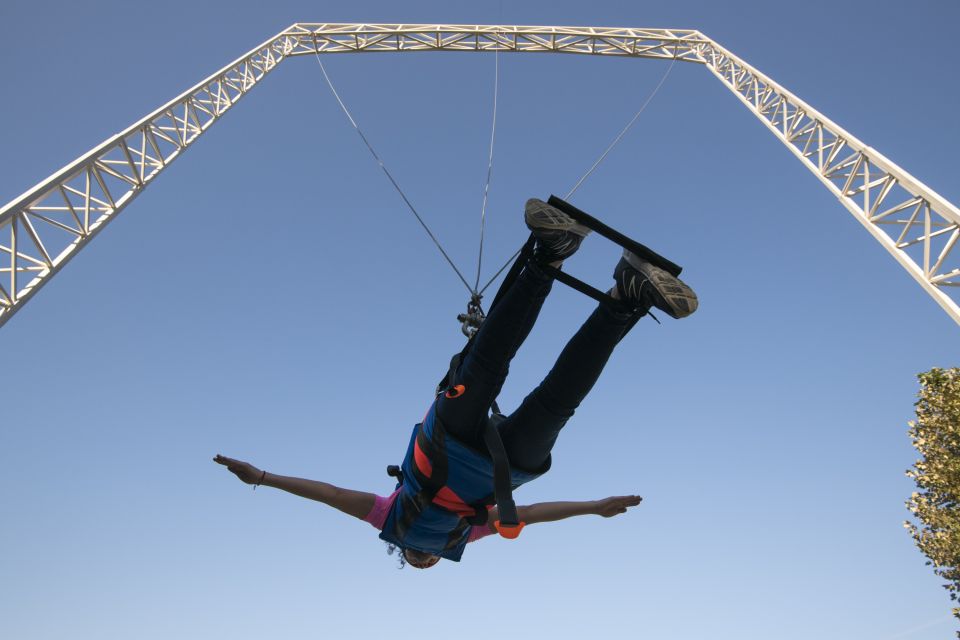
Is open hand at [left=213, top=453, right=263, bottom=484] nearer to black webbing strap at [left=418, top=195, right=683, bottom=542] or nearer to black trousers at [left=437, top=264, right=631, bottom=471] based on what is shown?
black trousers at [left=437, top=264, right=631, bottom=471]

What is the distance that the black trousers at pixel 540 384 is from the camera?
3232 millimetres

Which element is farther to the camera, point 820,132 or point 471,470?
point 820,132

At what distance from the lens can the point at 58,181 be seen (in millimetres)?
5113

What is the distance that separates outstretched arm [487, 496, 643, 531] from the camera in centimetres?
470

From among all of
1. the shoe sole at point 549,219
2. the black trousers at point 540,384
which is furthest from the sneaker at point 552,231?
the black trousers at point 540,384

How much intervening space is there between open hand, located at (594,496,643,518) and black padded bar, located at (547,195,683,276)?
220 cm

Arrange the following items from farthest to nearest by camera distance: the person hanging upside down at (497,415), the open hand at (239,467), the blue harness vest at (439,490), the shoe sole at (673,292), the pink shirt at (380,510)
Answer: the pink shirt at (380,510)
the open hand at (239,467)
the blue harness vest at (439,490)
the person hanging upside down at (497,415)
the shoe sole at (673,292)

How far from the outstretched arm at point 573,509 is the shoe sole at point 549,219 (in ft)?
7.72

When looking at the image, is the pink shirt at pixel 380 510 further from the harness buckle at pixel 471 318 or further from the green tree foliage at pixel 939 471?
the green tree foliage at pixel 939 471

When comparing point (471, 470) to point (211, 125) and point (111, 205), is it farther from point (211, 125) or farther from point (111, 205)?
point (211, 125)

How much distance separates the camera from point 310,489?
4.11 metres

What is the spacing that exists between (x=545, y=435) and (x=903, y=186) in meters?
4.33

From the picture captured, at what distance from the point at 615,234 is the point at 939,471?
7972 millimetres

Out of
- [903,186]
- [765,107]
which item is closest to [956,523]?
[903,186]
